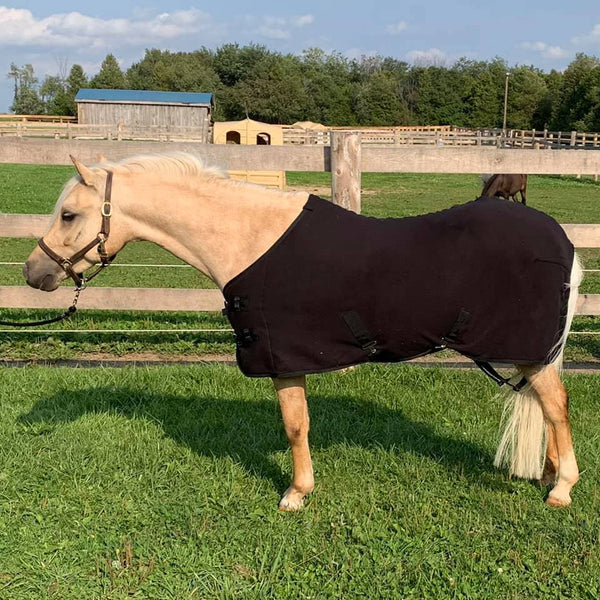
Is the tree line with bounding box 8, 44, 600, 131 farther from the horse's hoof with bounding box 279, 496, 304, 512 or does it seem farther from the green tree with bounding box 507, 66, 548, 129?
the horse's hoof with bounding box 279, 496, 304, 512

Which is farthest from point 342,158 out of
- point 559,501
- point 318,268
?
point 559,501

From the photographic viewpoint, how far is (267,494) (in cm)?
387

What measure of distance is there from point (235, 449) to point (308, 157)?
104 inches

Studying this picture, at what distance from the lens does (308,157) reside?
5.73 metres

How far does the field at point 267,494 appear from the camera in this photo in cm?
312

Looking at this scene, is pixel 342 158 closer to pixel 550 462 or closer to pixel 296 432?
pixel 296 432

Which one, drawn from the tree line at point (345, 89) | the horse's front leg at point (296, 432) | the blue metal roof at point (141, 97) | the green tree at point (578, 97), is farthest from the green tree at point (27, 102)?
the horse's front leg at point (296, 432)

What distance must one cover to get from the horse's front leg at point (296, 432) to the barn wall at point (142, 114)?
178ft

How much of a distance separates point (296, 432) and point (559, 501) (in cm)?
152

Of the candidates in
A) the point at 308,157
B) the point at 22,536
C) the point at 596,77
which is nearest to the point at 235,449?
the point at 22,536

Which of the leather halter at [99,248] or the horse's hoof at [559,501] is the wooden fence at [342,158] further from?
the horse's hoof at [559,501]

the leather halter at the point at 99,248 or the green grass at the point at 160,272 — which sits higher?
the leather halter at the point at 99,248

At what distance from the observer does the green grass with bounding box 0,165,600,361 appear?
6.68 metres

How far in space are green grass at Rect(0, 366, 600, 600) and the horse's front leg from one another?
0.35ft
